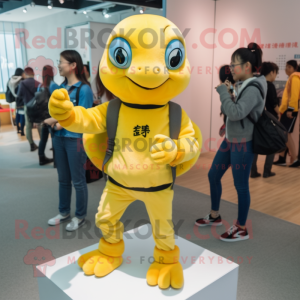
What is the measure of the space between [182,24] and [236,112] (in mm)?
2610

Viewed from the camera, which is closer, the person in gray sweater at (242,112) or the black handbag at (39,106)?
the person in gray sweater at (242,112)

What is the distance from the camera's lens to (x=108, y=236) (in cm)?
150

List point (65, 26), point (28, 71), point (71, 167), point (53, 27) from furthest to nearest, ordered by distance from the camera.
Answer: point (53, 27)
point (65, 26)
point (28, 71)
point (71, 167)

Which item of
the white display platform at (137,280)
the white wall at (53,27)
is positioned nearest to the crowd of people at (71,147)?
the white display platform at (137,280)

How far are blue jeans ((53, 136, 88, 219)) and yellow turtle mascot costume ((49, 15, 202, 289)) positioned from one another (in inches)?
39.1

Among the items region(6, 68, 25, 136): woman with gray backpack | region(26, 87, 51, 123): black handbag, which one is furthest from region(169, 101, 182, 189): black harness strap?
region(6, 68, 25, 136): woman with gray backpack

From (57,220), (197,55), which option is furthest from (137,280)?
(197,55)

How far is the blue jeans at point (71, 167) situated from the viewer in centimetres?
244

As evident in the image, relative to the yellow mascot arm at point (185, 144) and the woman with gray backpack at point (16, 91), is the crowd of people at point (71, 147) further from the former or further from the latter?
the woman with gray backpack at point (16, 91)

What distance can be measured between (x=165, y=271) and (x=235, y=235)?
1208 mm

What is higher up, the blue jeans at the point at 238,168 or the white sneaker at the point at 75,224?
the blue jeans at the point at 238,168

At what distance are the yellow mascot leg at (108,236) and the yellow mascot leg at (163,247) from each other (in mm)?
120

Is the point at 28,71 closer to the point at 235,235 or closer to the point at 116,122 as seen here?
the point at 235,235

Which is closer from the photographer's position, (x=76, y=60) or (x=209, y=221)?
(x=76, y=60)
